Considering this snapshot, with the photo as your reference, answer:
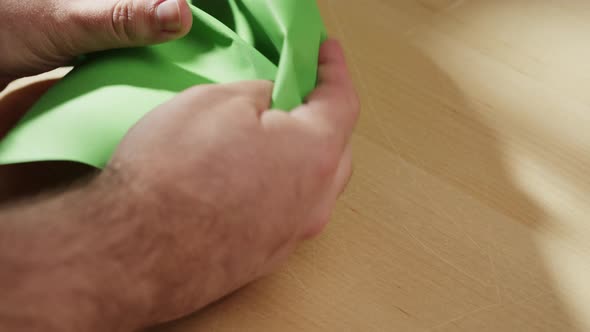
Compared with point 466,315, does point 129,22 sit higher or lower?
higher

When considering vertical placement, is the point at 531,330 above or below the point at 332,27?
below

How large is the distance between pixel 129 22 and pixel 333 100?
0.14 meters

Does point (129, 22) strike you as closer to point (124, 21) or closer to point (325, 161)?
point (124, 21)

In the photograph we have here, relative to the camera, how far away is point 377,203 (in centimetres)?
42

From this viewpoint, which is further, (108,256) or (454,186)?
(454,186)

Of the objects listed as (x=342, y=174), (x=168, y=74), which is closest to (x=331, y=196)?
(x=342, y=174)

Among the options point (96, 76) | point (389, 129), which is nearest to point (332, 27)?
point (389, 129)

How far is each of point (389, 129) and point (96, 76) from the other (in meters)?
0.22

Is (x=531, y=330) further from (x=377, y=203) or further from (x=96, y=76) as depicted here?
(x=96, y=76)

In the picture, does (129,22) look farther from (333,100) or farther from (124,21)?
(333,100)

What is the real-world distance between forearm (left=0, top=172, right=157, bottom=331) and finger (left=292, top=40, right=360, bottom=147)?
0.43 feet

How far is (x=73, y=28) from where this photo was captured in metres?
0.41

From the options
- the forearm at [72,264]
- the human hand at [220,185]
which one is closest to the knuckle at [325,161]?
the human hand at [220,185]

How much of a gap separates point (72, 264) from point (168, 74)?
14 centimetres
